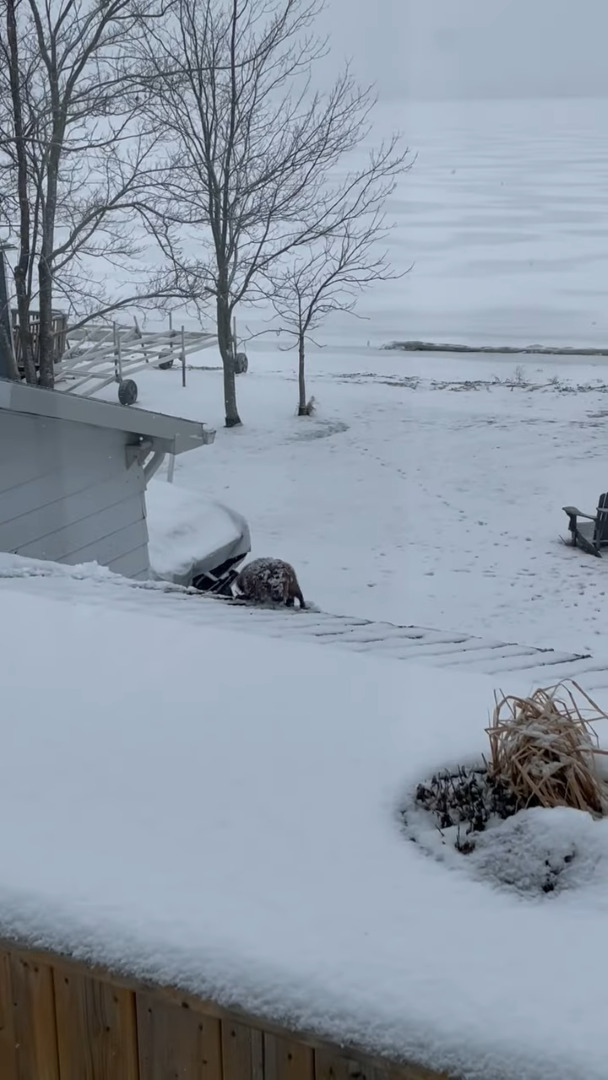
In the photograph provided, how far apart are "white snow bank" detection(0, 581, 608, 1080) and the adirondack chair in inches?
316

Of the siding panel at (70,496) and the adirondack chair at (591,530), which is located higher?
the siding panel at (70,496)

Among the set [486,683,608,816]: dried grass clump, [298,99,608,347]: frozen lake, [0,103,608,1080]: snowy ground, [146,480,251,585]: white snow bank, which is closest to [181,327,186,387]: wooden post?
[298,99,608,347]: frozen lake

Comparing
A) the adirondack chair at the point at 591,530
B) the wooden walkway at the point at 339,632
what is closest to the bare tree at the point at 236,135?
the adirondack chair at the point at 591,530

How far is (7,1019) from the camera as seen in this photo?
1.99 meters

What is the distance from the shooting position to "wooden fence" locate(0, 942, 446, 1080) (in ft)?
5.78

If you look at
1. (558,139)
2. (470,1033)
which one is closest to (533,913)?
(470,1033)

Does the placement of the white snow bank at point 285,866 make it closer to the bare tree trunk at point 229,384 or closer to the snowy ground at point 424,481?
the snowy ground at point 424,481

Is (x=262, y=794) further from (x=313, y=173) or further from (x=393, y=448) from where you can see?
(x=313, y=173)

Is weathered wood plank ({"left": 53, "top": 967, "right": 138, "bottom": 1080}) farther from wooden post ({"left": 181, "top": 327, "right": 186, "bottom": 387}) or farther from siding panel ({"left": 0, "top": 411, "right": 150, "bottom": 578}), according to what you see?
wooden post ({"left": 181, "top": 327, "right": 186, "bottom": 387})

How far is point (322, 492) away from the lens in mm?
13195

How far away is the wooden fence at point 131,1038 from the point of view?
5.78 ft

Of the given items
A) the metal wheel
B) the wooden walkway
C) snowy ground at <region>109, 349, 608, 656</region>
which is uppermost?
the wooden walkway

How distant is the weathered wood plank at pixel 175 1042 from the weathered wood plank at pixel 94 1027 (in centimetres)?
2

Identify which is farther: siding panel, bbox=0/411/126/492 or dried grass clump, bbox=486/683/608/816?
siding panel, bbox=0/411/126/492
